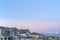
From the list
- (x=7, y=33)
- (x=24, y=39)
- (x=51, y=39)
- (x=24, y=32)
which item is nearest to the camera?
(x=51, y=39)

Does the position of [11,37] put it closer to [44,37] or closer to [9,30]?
[9,30]

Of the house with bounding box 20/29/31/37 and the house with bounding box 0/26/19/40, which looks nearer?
the house with bounding box 0/26/19/40

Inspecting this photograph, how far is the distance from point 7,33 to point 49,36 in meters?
2.84

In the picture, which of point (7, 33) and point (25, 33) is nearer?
point (7, 33)

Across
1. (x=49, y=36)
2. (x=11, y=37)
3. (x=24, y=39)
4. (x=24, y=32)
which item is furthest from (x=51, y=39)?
(x=24, y=32)

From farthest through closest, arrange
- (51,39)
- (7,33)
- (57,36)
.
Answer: (7,33) → (51,39) → (57,36)

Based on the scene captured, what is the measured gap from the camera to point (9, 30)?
7.27 metres

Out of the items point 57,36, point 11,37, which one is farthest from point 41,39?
point 11,37

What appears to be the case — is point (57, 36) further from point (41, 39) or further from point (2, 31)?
point (2, 31)

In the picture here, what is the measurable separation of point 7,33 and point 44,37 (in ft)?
8.41

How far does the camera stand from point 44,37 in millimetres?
5293

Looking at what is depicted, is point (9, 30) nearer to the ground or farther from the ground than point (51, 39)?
farther from the ground

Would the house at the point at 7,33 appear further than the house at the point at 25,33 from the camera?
No

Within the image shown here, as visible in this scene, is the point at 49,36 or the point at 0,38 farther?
the point at 0,38
